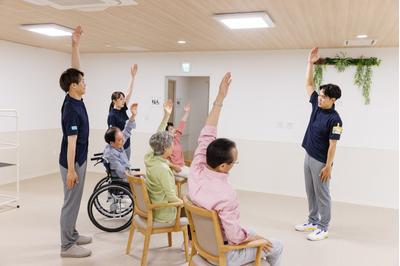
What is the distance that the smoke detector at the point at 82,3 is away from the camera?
3.24 m

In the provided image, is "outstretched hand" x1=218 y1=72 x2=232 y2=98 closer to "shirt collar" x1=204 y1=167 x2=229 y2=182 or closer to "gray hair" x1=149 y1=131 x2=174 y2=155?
"shirt collar" x1=204 y1=167 x2=229 y2=182

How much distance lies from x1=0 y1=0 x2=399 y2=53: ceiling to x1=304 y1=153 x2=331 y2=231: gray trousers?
1.51 m

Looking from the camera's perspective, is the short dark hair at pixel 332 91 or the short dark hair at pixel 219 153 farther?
the short dark hair at pixel 332 91

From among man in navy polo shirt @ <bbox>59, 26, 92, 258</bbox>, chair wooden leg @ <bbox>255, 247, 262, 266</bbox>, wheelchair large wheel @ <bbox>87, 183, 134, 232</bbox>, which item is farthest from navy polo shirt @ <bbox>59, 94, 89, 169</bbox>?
chair wooden leg @ <bbox>255, 247, 262, 266</bbox>

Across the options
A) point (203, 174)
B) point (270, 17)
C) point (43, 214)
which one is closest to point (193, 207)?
point (203, 174)

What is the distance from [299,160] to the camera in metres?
5.95

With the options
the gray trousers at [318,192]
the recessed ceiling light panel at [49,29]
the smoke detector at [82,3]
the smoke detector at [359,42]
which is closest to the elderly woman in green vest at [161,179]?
the smoke detector at [82,3]

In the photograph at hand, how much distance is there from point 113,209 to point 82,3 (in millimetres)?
2201

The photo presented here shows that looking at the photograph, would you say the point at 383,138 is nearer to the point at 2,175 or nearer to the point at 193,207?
the point at 193,207

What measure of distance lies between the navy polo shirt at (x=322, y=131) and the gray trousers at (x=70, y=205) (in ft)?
7.76

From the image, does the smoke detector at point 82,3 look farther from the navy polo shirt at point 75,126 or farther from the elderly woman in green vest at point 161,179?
the elderly woman in green vest at point 161,179

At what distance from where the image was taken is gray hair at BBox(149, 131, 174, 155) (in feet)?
9.75

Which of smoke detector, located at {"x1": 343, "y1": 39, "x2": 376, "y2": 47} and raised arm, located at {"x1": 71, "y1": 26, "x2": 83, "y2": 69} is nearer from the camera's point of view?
raised arm, located at {"x1": 71, "y1": 26, "x2": 83, "y2": 69}

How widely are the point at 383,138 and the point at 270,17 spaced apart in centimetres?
303
